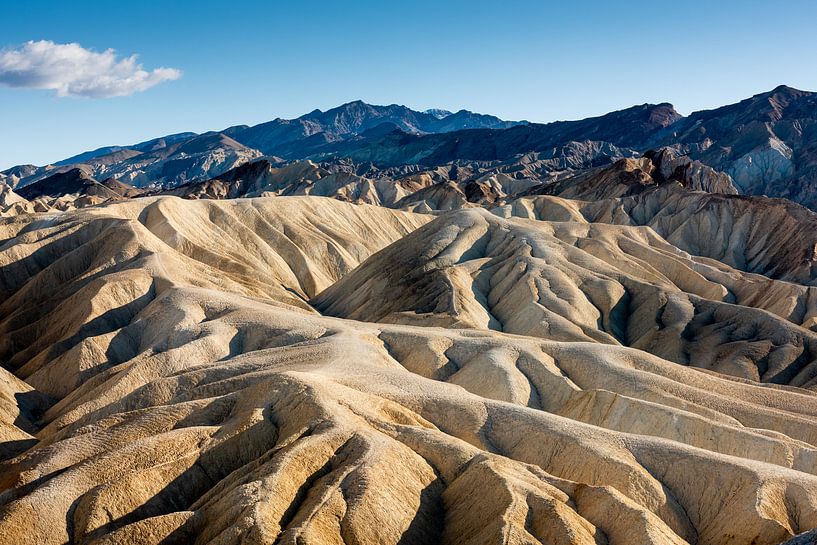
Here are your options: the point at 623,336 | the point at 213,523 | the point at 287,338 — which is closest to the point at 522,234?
the point at 623,336

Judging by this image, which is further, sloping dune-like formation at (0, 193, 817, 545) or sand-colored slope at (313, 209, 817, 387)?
sand-colored slope at (313, 209, 817, 387)

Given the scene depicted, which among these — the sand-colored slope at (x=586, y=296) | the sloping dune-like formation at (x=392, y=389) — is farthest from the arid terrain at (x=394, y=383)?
the sand-colored slope at (x=586, y=296)

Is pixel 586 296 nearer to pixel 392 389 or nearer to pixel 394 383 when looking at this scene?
pixel 394 383

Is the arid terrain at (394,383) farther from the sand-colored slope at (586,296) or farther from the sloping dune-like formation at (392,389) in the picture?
the sand-colored slope at (586,296)

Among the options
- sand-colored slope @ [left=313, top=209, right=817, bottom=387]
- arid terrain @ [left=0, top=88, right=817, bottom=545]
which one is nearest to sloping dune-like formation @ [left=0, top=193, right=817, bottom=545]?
arid terrain @ [left=0, top=88, right=817, bottom=545]

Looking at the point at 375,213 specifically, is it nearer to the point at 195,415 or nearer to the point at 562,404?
the point at 562,404

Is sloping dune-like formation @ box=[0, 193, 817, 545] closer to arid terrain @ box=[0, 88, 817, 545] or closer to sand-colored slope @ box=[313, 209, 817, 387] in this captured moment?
arid terrain @ box=[0, 88, 817, 545]

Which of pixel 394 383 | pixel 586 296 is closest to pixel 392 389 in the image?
pixel 394 383
